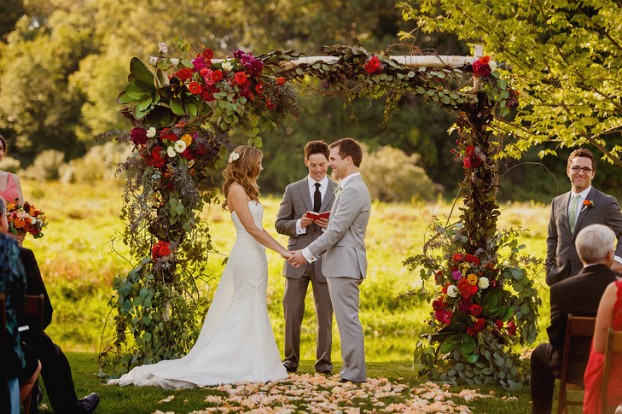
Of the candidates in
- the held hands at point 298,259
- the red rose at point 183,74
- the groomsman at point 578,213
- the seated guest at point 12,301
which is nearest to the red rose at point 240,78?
the red rose at point 183,74

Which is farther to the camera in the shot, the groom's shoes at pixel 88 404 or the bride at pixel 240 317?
the bride at pixel 240 317

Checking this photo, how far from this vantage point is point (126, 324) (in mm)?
7160

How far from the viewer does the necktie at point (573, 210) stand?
6.86 meters

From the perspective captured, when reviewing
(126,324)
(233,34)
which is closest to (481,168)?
(126,324)

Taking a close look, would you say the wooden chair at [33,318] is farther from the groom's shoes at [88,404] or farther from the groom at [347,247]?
the groom at [347,247]

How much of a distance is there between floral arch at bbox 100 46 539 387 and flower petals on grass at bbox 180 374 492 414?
60 centimetres

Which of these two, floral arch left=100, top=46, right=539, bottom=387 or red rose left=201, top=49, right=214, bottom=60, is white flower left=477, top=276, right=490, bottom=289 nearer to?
floral arch left=100, top=46, right=539, bottom=387

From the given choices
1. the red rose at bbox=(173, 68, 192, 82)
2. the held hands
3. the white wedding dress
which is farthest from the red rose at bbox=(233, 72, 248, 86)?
the held hands

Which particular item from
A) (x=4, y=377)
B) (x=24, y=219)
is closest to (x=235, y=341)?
(x=24, y=219)

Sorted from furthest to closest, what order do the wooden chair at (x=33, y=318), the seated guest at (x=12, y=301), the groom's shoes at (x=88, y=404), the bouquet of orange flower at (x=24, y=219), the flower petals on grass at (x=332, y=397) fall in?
the bouquet of orange flower at (x=24, y=219) < the flower petals on grass at (x=332, y=397) < the groom's shoes at (x=88, y=404) < the wooden chair at (x=33, y=318) < the seated guest at (x=12, y=301)

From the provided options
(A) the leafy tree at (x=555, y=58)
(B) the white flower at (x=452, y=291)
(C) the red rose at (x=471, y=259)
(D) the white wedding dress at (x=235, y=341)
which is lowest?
(D) the white wedding dress at (x=235, y=341)

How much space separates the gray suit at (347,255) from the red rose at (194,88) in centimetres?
143

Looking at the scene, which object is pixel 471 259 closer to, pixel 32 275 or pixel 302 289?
pixel 302 289

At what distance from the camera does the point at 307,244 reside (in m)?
7.42
